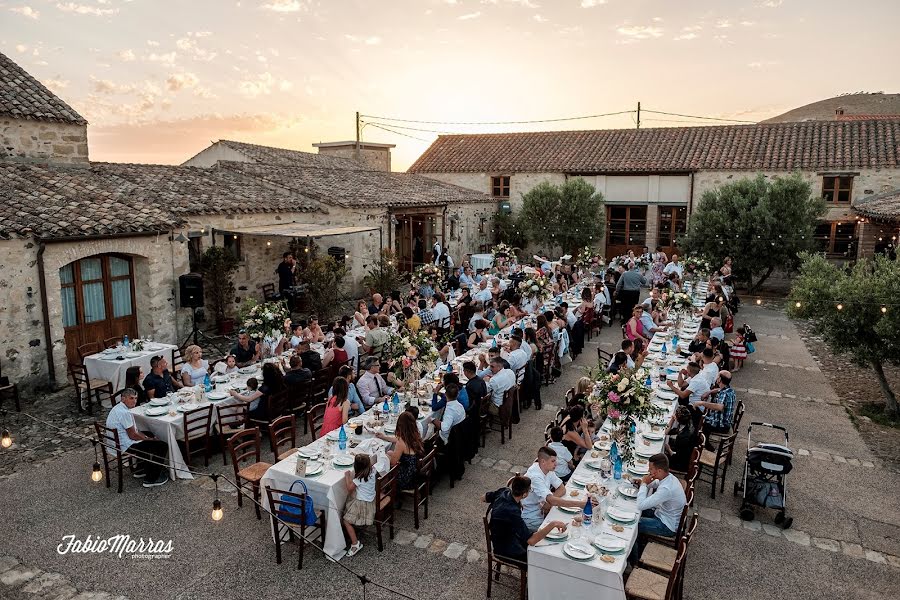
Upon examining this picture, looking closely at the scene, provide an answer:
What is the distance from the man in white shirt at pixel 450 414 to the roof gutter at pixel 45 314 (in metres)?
8.57

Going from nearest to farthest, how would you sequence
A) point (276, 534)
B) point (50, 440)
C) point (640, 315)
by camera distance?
point (276, 534) → point (50, 440) → point (640, 315)

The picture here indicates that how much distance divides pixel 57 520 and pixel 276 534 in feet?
9.96

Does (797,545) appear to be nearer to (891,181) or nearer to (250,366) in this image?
(250,366)

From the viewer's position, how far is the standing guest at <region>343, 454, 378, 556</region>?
6.63m

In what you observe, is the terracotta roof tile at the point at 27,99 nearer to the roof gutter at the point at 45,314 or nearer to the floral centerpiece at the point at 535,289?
the roof gutter at the point at 45,314

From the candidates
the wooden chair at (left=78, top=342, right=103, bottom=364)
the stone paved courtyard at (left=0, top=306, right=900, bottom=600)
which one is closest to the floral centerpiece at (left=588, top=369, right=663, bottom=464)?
the stone paved courtyard at (left=0, top=306, right=900, bottom=600)

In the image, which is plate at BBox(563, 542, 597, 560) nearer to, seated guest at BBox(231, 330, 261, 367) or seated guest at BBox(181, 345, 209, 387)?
seated guest at BBox(181, 345, 209, 387)

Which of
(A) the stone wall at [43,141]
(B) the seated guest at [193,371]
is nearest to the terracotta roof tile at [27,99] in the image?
(A) the stone wall at [43,141]

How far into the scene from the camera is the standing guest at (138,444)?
807cm

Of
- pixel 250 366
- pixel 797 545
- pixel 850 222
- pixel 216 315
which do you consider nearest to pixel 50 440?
pixel 250 366

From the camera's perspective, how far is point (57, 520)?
24.1ft

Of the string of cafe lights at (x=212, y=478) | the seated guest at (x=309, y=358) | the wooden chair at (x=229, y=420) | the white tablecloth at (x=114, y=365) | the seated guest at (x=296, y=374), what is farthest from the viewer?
the white tablecloth at (x=114, y=365)

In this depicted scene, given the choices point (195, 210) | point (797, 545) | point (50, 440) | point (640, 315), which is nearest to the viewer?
point (797, 545)

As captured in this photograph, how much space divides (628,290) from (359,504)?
41.9 ft
